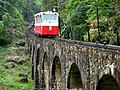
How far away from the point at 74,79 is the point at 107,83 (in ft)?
18.8

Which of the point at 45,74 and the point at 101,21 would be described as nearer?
the point at 101,21

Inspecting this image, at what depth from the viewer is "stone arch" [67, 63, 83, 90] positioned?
19281 mm

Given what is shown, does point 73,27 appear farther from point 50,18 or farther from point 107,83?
point 107,83

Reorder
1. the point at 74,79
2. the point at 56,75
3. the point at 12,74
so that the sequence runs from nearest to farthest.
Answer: the point at 74,79, the point at 56,75, the point at 12,74

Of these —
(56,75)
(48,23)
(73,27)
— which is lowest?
(56,75)

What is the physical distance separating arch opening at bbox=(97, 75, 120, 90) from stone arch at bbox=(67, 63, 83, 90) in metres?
4.72

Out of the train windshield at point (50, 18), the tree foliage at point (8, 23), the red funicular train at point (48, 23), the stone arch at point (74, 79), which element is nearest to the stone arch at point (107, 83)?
the stone arch at point (74, 79)

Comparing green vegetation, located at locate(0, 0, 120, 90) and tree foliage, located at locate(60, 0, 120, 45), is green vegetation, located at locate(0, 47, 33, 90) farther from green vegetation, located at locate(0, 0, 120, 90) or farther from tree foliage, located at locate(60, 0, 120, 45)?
tree foliage, located at locate(60, 0, 120, 45)

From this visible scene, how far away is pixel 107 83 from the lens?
1412 centimetres

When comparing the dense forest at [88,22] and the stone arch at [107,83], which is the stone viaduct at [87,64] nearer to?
the stone arch at [107,83]

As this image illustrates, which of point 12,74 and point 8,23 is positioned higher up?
point 8,23

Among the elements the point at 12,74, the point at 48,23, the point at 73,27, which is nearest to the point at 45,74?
the point at 48,23

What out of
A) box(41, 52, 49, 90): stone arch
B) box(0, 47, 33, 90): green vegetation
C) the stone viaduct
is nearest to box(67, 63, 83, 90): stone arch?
the stone viaduct

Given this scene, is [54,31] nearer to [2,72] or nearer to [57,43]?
[57,43]
